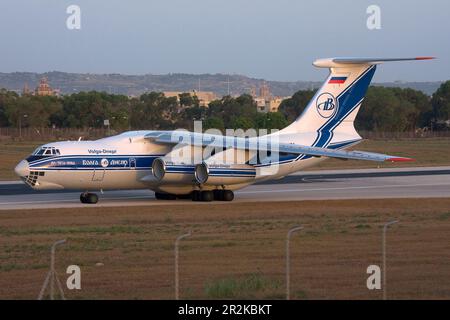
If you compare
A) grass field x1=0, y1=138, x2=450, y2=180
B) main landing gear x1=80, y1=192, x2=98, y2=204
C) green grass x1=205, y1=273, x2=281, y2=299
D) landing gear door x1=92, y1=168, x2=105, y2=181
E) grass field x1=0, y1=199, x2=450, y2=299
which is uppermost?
landing gear door x1=92, y1=168, x2=105, y2=181

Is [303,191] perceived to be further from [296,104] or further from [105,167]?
[296,104]

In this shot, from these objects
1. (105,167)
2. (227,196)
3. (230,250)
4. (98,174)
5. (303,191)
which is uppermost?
(105,167)

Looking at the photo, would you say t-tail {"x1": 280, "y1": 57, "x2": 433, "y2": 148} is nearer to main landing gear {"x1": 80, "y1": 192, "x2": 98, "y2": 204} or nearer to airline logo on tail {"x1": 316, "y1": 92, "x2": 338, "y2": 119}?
airline logo on tail {"x1": 316, "y1": 92, "x2": 338, "y2": 119}

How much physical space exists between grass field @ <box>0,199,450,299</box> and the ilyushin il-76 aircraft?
1727 mm

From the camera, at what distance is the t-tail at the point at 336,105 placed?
3966cm

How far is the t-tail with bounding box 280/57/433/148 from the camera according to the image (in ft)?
130

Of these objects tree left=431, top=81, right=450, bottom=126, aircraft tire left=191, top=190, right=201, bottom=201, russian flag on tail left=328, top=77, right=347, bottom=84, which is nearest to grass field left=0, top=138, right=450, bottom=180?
aircraft tire left=191, top=190, right=201, bottom=201

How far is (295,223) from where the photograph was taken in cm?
2911

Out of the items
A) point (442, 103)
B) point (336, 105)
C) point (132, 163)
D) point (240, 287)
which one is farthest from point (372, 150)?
point (240, 287)

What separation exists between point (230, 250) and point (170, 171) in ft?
45.1

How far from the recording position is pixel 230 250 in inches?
893
